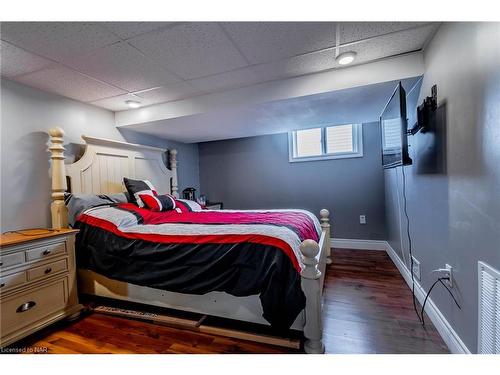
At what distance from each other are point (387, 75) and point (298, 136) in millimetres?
2051

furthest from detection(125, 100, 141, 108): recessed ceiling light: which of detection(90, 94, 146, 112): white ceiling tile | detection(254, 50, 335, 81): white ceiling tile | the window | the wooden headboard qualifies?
the window

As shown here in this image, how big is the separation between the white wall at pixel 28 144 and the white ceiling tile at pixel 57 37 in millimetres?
705

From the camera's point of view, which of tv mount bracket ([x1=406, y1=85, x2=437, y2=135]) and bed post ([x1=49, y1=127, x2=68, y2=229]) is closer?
tv mount bracket ([x1=406, y1=85, x2=437, y2=135])

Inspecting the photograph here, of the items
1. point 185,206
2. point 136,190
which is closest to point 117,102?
point 136,190

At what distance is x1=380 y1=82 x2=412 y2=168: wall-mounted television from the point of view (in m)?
1.62

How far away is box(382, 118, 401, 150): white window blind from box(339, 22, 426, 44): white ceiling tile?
0.61 m

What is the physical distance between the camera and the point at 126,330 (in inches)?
66.7

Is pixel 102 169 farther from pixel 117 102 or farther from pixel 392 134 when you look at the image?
pixel 392 134

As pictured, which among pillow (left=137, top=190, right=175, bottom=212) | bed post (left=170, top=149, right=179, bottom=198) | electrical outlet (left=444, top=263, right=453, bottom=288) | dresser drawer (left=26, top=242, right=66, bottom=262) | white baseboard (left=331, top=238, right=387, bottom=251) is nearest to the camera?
electrical outlet (left=444, top=263, right=453, bottom=288)

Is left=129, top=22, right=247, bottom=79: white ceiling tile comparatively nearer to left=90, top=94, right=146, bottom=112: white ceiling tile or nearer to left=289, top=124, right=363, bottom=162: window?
left=90, top=94, right=146, bottom=112: white ceiling tile

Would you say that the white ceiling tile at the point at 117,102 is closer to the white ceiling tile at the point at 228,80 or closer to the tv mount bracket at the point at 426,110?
the white ceiling tile at the point at 228,80

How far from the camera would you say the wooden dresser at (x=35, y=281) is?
1500mm
